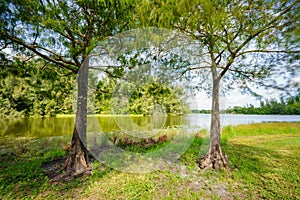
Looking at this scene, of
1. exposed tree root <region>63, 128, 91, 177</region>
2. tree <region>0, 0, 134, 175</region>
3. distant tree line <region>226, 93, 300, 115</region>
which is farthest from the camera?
exposed tree root <region>63, 128, 91, 177</region>

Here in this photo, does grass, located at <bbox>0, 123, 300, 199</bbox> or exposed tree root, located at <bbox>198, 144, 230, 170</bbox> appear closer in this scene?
grass, located at <bbox>0, 123, 300, 199</bbox>

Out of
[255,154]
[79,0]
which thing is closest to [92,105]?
[79,0]

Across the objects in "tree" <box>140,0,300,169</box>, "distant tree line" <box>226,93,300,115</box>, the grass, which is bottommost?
the grass

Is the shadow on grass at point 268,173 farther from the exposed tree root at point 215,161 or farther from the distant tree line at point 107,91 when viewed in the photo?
the distant tree line at point 107,91

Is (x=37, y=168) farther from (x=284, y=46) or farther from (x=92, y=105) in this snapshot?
A: (x=284, y=46)

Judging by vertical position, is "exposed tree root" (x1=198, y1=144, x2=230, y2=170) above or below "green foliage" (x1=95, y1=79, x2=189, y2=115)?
below

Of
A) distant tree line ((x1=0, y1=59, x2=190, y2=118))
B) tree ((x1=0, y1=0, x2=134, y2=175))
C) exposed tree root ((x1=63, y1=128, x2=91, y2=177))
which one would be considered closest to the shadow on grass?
distant tree line ((x1=0, y1=59, x2=190, y2=118))

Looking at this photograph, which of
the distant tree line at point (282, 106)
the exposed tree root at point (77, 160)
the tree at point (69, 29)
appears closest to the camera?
the distant tree line at point (282, 106)

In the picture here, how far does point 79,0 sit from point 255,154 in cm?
385

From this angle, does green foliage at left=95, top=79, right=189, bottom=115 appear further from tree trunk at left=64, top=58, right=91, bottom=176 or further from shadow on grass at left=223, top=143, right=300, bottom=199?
shadow on grass at left=223, top=143, right=300, bottom=199

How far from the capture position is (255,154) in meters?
3.12

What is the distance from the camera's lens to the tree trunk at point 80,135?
2215mm

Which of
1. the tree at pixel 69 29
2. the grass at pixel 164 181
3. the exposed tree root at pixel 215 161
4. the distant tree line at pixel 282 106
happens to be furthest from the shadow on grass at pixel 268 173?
the tree at pixel 69 29

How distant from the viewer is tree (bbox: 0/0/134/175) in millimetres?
1679
